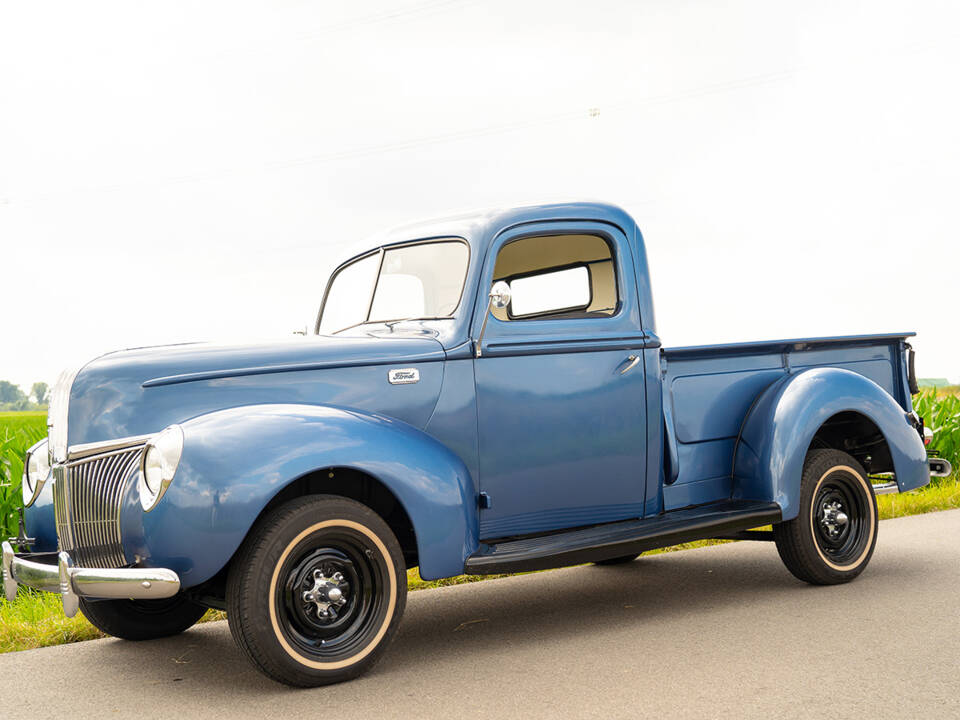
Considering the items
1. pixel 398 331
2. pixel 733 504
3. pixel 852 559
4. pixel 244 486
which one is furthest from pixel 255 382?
pixel 852 559

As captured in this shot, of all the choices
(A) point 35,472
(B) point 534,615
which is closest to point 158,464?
(A) point 35,472

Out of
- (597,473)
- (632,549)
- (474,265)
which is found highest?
(474,265)

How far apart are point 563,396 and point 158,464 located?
2.12m

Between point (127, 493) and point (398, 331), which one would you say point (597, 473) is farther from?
point (127, 493)

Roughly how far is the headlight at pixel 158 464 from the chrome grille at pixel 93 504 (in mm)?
85

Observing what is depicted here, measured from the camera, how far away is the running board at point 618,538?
478 cm

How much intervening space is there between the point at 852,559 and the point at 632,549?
1.87m

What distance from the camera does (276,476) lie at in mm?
4234

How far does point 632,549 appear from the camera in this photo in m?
5.30

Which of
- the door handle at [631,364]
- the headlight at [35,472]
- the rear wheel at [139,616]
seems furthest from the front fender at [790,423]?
the headlight at [35,472]

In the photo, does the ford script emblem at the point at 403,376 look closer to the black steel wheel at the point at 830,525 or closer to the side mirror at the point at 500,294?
the side mirror at the point at 500,294

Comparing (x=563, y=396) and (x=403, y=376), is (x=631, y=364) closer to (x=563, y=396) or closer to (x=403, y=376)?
(x=563, y=396)

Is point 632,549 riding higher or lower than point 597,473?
lower

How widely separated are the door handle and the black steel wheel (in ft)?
4.63
